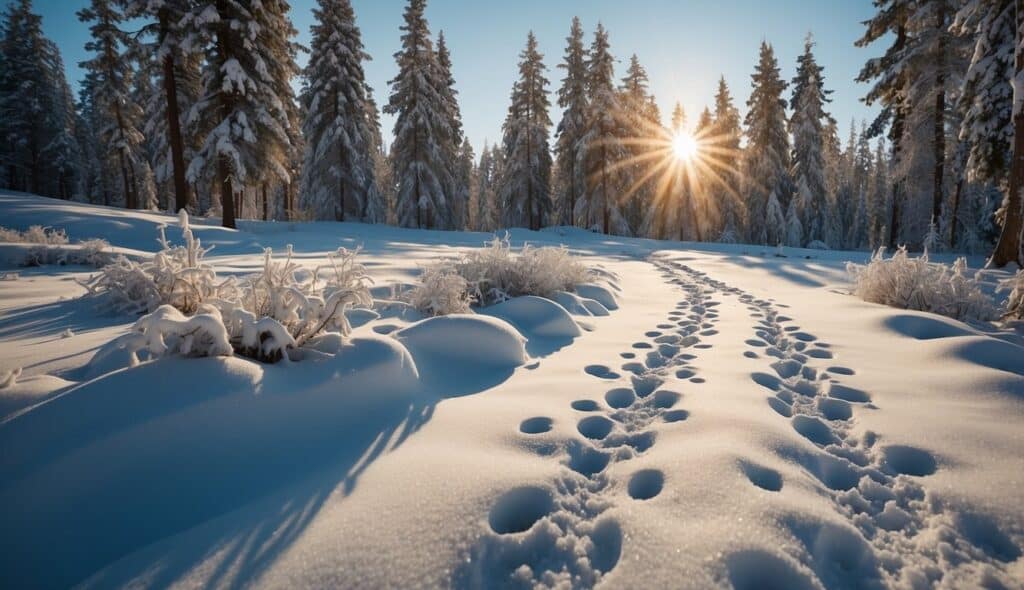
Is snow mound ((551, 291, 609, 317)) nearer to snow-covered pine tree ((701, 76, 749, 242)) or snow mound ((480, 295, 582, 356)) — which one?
snow mound ((480, 295, 582, 356))

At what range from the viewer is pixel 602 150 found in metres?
25.1

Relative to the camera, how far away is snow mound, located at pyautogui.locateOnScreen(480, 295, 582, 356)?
379 centimetres

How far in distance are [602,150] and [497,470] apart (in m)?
Answer: 25.6

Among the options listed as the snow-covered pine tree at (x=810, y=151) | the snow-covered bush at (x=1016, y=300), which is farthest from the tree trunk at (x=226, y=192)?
the snow-covered pine tree at (x=810, y=151)

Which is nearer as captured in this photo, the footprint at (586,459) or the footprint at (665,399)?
the footprint at (586,459)

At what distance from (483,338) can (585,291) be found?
2.89 m

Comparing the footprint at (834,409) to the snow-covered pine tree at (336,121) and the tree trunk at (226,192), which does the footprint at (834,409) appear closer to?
the tree trunk at (226,192)

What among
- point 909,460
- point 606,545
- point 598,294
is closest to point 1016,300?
point 598,294

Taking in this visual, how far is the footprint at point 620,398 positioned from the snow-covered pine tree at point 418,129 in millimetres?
21734

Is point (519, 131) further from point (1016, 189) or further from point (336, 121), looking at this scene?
point (1016, 189)

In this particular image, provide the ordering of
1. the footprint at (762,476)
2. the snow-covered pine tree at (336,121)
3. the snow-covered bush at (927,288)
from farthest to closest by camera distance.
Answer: the snow-covered pine tree at (336,121)
the snow-covered bush at (927,288)
the footprint at (762,476)

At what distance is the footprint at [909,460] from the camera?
1739 mm

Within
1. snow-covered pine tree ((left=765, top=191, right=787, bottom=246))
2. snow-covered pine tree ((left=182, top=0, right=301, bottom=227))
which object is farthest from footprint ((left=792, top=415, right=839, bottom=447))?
snow-covered pine tree ((left=765, top=191, right=787, bottom=246))

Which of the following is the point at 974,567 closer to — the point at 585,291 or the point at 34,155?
the point at 585,291
